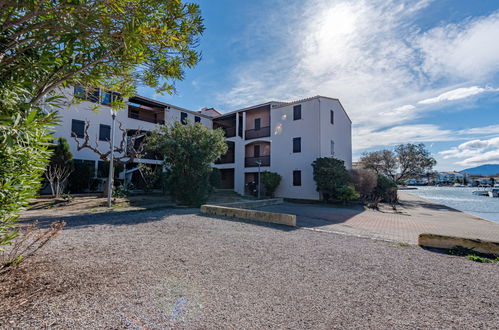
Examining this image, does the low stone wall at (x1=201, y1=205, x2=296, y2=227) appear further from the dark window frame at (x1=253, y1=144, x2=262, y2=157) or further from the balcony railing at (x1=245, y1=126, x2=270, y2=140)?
the dark window frame at (x1=253, y1=144, x2=262, y2=157)

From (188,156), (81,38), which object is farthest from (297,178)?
(81,38)

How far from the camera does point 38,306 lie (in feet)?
8.02

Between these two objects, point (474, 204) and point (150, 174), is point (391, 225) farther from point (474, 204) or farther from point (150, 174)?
point (474, 204)

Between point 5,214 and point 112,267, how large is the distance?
1.71 m

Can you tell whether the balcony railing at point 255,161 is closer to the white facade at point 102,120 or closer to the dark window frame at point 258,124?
the dark window frame at point 258,124

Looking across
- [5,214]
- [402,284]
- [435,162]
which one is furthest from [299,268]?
[435,162]

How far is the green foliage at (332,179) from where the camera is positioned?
15750 millimetres

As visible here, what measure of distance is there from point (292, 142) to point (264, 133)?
3475 millimetres

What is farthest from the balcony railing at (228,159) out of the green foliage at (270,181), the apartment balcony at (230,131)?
the green foliage at (270,181)

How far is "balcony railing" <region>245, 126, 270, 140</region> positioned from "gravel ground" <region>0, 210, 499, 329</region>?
17.2 metres

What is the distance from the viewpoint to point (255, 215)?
842cm

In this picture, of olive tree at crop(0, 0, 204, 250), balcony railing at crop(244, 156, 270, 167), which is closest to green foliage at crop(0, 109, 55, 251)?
olive tree at crop(0, 0, 204, 250)

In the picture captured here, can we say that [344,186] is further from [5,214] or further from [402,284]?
[5,214]

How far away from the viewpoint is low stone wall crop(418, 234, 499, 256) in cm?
493
